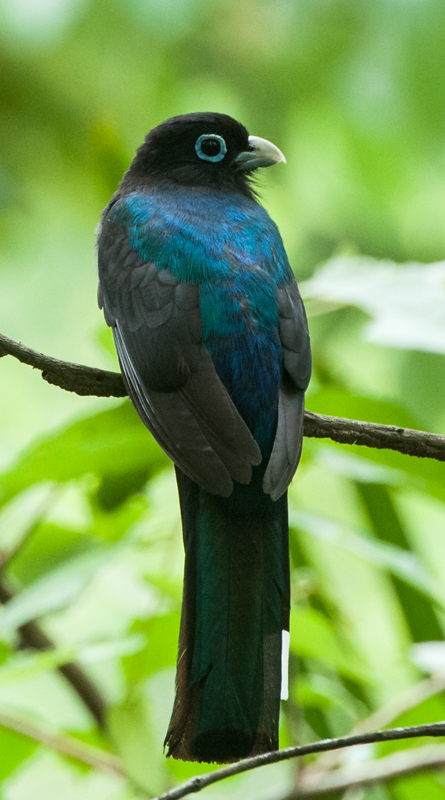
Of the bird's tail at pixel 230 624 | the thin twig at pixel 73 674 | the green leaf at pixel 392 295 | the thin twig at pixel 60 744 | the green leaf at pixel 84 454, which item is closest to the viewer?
the bird's tail at pixel 230 624

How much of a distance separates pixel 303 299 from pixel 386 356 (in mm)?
2656

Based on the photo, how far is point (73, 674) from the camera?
11.2 ft

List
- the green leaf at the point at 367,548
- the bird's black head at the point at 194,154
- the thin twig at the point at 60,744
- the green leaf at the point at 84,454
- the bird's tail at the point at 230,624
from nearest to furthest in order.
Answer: the bird's tail at the point at 230,624
the green leaf at the point at 84,454
the green leaf at the point at 367,548
the thin twig at the point at 60,744
the bird's black head at the point at 194,154

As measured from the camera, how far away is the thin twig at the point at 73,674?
3.39 m

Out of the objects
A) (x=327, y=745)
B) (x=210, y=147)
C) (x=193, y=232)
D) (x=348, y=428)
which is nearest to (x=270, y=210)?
(x=210, y=147)

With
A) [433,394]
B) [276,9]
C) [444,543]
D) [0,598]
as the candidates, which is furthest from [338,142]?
[0,598]

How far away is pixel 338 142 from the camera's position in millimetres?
5273

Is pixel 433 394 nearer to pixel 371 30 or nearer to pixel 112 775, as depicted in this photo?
pixel 371 30

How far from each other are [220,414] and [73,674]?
66.9 inches

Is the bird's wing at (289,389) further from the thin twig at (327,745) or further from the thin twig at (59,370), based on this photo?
the thin twig at (327,745)

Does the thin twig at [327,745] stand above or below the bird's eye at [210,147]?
below

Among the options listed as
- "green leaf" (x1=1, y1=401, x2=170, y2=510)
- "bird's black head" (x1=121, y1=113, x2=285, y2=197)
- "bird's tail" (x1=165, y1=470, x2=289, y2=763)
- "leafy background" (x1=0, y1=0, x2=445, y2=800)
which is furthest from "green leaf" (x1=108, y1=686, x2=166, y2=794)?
"bird's black head" (x1=121, y1=113, x2=285, y2=197)

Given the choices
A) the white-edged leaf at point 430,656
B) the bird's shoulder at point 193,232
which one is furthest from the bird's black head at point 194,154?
the white-edged leaf at point 430,656

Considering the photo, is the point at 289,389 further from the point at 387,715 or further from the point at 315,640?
the point at 387,715
